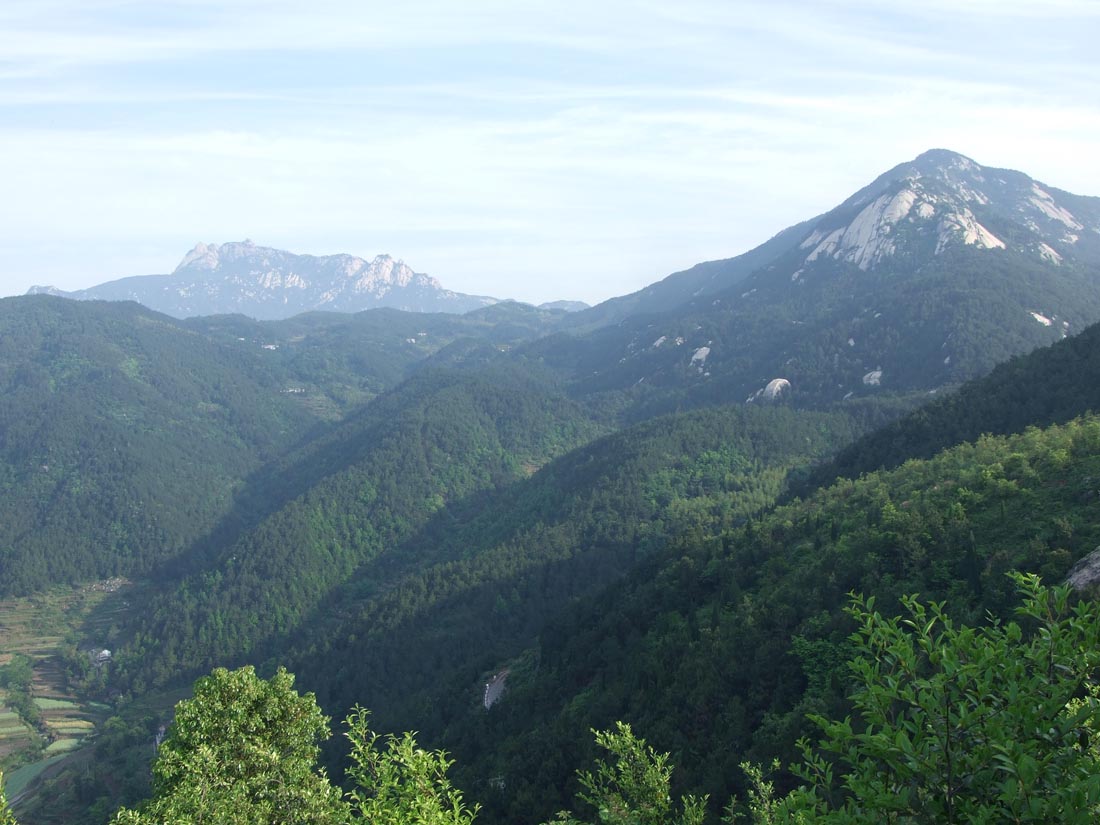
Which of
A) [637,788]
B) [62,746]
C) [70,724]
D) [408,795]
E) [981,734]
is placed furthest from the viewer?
[70,724]

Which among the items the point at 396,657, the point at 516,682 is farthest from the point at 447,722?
the point at 396,657

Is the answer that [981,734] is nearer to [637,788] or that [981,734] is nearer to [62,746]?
[637,788]

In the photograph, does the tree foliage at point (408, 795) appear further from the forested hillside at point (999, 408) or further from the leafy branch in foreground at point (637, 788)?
the forested hillside at point (999, 408)

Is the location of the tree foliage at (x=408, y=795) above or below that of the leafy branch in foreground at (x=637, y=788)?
above

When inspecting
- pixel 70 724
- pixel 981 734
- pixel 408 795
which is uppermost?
pixel 981 734

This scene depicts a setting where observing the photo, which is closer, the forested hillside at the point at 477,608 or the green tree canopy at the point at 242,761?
the green tree canopy at the point at 242,761

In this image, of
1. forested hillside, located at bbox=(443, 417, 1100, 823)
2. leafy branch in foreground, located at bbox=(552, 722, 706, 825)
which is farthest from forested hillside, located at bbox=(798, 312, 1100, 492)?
leafy branch in foreground, located at bbox=(552, 722, 706, 825)

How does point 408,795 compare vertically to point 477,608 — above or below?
above

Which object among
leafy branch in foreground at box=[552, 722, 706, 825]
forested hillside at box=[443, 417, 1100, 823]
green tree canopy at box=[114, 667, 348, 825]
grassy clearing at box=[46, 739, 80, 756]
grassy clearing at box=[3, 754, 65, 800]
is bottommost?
grassy clearing at box=[46, 739, 80, 756]

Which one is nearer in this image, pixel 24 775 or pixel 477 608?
pixel 24 775

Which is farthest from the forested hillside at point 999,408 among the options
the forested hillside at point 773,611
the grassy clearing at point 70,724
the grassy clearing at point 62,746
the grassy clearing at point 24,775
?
the grassy clearing at point 70,724

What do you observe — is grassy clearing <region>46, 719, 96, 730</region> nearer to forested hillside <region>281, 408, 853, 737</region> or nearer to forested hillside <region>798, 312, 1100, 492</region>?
forested hillside <region>281, 408, 853, 737</region>

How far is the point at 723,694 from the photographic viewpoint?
68.8 metres

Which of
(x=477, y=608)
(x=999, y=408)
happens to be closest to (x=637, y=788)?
(x=999, y=408)
